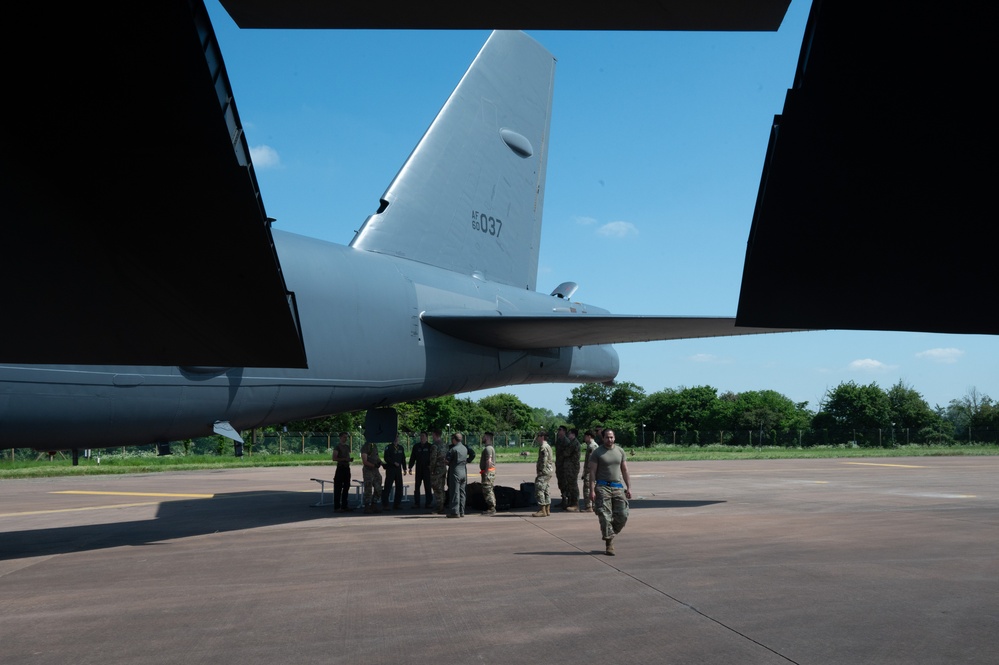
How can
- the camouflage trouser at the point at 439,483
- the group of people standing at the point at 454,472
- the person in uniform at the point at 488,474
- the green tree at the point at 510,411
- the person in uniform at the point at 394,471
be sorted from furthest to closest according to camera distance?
the green tree at the point at 510,411, the person in uniform at the point at 394,471, the camouflage trouser at the point at 439,483, the person in uniform at the point at 488,474, the group of people standing at the point at 454,472

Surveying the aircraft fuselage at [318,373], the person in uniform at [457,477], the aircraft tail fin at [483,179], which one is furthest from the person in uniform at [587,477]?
the aircraft tail fin at [483,179]

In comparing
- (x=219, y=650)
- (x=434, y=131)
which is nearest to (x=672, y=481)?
(x=434, y=131)

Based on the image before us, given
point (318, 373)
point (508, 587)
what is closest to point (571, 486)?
point (318, 373)

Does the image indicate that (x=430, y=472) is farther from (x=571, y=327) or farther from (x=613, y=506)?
(x=613, y=506)

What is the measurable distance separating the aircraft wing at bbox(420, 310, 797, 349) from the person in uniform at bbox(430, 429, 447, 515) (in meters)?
2.40

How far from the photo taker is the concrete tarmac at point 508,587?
6441mm

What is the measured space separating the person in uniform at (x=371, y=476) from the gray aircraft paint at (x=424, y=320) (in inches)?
77.0

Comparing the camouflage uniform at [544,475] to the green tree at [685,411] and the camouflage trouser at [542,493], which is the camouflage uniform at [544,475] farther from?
the green tree at [685,411]

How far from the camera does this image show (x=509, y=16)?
4039 millimetres

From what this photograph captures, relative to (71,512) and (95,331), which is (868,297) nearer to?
(95,331)

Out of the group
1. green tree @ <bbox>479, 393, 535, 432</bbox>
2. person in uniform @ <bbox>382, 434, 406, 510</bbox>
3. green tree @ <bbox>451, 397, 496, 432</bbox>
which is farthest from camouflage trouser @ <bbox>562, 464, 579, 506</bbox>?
green tree @ <bbox>479, 393, 535, 432</bbox>

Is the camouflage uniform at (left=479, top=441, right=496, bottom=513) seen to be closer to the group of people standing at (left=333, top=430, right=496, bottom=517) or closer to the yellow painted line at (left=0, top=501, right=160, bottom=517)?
the group of people standing at (left=333, top=430, right=496, bottom=517)

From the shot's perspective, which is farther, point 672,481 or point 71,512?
point 672,481

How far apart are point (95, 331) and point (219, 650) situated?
2.60 meters
